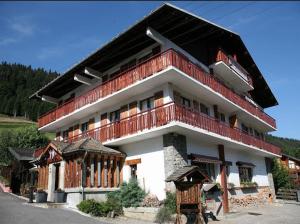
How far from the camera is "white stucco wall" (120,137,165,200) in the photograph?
1689cm

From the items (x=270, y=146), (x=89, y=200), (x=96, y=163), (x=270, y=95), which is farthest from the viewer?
(x=270, y=95)

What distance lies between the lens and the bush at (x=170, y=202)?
15.0m

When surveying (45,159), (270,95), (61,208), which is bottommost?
(61,208)

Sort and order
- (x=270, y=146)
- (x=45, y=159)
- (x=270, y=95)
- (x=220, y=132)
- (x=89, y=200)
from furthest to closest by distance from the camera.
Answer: (x=270, y=95) < (x=270, y=146) < (x=45, y=159) < (x=220, y=132) < (x=89, y=200)

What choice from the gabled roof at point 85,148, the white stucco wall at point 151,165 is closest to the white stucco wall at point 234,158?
the white stucco wall at point 151,165

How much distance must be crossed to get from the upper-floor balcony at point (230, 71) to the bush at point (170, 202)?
11.5 meters

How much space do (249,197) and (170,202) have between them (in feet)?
38.4

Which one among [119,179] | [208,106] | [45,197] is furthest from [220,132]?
[45,197]

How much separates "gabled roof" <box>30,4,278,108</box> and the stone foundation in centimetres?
1064

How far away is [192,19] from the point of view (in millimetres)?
Result: 18719

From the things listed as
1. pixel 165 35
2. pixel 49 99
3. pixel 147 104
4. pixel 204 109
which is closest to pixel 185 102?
pixel 147 104

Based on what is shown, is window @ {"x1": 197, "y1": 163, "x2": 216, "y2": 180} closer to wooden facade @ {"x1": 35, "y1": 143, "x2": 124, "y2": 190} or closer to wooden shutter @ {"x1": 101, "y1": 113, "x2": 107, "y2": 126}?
wooden facade @ {"x1": 35, "y1": 143, "x2": 124, "y2": 190}

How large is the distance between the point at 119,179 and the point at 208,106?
323 inches

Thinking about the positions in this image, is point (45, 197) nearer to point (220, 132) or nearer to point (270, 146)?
point (220, 132)
